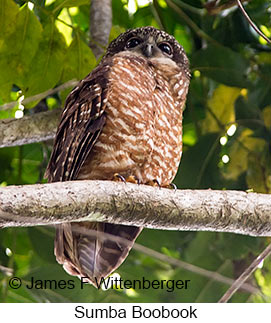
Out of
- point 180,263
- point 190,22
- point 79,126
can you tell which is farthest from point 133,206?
point 190,22

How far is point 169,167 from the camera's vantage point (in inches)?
124

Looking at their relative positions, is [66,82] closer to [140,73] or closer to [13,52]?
[13,52]

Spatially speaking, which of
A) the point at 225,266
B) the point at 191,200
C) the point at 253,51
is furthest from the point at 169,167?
the point at 253,51

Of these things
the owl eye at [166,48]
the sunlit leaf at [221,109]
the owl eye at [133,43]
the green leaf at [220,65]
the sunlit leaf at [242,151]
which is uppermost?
the owl eye at [133,43]

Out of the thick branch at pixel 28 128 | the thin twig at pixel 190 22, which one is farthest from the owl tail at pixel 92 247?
the thin twig at pixel 190 22

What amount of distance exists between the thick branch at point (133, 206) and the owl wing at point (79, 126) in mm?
570

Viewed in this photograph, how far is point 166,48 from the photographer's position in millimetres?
3490

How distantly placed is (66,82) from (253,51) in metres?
1.58

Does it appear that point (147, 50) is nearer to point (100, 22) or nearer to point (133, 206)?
point (100, 22)

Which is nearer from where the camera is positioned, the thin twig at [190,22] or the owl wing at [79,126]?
the owl wing at [79,126]

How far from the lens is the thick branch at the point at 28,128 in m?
3.41

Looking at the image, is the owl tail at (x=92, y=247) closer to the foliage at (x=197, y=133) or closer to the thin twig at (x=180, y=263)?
the thin twig at (x=180, y=263)

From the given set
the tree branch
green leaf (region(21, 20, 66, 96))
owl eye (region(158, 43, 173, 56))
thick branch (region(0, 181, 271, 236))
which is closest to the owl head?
owl eye (region(158, 43, 173, 56))

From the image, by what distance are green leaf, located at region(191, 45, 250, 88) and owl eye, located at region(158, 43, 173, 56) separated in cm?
47
